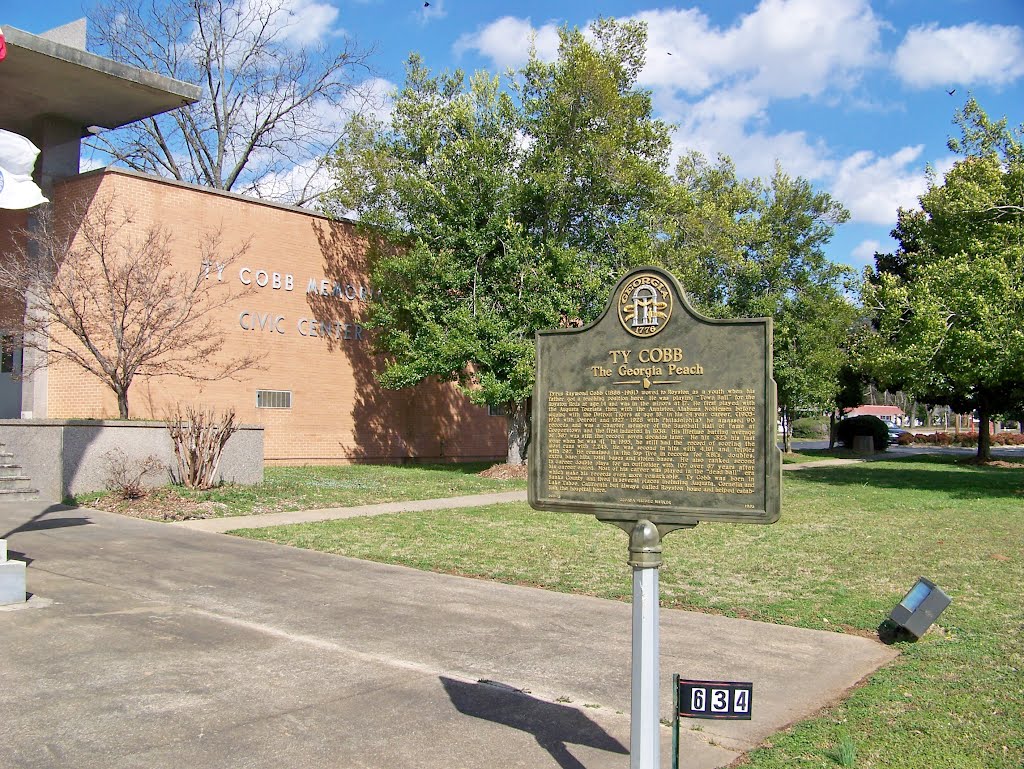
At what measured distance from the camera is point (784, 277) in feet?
118

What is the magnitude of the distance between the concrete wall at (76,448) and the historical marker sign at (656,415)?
12.6m

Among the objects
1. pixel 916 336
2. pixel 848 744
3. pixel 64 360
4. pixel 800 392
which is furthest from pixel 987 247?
pixel 64 360

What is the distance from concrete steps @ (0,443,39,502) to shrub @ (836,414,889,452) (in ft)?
124

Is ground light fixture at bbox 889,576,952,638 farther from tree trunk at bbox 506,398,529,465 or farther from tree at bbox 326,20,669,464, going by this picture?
tree trunk at bbox 506,398,529,465

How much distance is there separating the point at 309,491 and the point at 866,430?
1323 inches

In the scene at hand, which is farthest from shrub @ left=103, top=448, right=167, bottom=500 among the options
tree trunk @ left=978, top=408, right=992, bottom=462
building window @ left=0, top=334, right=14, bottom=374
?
tree trunk @ left=978, top=408, right=992, bottom=462

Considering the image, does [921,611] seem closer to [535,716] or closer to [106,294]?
[535,716]

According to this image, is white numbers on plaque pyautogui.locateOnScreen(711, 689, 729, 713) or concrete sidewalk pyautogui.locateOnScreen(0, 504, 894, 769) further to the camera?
concrete sidewalk pyautogui.locateOnScreen(0, 504, 894, 769)

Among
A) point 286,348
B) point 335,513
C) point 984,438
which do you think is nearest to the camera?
point 335,513

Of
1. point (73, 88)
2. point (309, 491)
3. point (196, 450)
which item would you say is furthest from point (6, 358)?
point (309, 491)

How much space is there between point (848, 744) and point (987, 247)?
19.9 meters

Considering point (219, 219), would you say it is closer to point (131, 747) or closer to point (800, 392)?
point (131, 747)

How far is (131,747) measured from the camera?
4.80 meters

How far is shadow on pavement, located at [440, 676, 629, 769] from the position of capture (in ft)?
16.4
